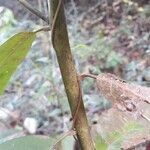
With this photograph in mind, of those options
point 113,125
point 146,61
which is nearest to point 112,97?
point 113,125

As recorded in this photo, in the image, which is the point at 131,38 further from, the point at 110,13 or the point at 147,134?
the point at 147,134

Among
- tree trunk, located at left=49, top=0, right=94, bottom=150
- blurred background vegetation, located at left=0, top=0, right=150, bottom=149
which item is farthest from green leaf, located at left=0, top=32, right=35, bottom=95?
blurred background vegetation, located at left=0, top=0, right=150, bottom=149

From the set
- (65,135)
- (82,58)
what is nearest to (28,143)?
(65,135)

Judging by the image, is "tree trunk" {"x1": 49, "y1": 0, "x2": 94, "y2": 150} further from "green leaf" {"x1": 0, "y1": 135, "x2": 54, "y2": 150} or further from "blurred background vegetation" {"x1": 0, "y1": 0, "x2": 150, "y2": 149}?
"blurred background vegetation" {"x1": 0, "y1": 0, "x2": 150, "y2": 149}

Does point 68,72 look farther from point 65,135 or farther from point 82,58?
point 82,58

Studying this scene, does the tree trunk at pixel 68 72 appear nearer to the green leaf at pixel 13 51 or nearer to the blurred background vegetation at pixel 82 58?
the green leaf at pixel 13 51
